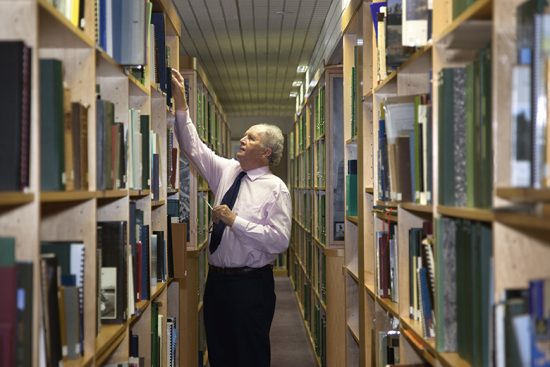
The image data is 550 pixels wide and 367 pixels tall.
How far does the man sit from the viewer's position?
3455 millimetres

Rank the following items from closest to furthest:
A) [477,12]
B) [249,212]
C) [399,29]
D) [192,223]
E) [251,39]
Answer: [477,12], [399,29], [249,212], [192,223], [251,39]

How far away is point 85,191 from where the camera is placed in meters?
1.64

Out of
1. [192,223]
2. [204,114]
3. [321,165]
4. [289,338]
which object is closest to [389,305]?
[192,223]

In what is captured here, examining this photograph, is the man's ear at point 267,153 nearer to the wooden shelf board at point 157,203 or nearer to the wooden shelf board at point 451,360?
the wooden shelf board at point 157,203

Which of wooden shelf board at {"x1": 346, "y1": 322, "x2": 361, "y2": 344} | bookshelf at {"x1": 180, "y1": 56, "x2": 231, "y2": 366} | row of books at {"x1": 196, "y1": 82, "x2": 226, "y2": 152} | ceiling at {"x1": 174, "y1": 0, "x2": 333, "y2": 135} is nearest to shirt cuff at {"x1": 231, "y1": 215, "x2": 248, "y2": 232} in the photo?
bookshelf at {"x1": 180, "y1": 56, "x2": 231, "y2": 366}

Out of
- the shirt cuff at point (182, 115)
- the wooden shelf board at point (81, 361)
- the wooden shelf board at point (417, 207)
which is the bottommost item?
the wooden shelf board at point (81, 361)

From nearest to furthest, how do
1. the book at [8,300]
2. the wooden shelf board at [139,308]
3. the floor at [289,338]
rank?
the book at [8,300], the wooden shelf board at [139,308], the floor at [289,338]

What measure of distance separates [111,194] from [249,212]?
5.49ft

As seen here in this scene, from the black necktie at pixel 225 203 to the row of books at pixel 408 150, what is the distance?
4.39 feet

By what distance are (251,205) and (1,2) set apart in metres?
2.41

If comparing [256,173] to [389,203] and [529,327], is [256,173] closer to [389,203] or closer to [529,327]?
[389,203]

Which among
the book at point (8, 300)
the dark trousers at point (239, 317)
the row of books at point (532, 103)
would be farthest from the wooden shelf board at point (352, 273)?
the book at point (8, 300)

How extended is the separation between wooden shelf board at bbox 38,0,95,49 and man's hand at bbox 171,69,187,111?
4.97 ft

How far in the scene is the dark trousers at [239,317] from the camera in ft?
11.4
